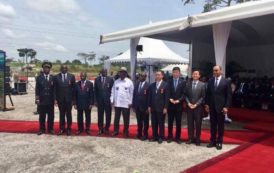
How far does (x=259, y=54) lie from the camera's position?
54.5ft

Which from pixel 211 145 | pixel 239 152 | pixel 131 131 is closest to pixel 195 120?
pixel 211 145

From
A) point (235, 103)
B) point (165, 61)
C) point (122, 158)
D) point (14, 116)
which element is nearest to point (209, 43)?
point (165, 61)

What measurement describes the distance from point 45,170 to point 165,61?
1503cm

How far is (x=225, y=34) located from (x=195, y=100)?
11.2ft

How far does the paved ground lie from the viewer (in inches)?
205

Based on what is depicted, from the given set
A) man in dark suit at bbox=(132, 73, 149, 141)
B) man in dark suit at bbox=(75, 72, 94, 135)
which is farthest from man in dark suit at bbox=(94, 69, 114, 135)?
man in dark suit at bbox=(132, 73, 149, 141)

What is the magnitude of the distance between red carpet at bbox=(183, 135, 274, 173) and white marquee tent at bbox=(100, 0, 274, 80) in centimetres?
311

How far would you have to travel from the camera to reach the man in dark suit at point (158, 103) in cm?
679

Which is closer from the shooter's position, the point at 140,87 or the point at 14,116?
the point at 140,87

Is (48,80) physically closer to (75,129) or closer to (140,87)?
(75,129)

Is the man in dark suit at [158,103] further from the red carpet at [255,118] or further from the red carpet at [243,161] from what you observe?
the red carpet at [255,118]

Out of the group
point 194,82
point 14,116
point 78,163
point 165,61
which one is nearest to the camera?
point 78,163

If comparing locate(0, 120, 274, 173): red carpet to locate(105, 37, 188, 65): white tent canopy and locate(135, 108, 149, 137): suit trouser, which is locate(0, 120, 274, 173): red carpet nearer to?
locate(135, 108, 149, 137): suit trouser

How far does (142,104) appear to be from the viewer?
23.1 ft
